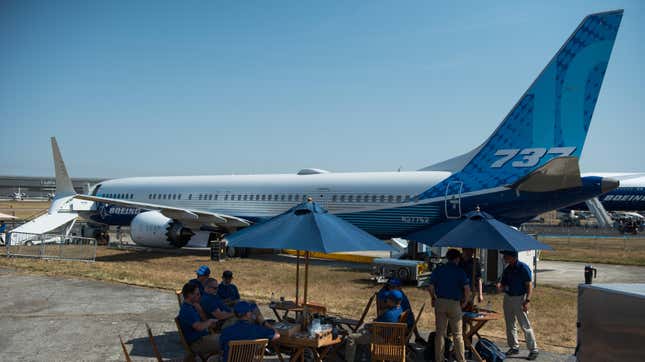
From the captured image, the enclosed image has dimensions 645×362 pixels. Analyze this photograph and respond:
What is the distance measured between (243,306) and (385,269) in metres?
10.8

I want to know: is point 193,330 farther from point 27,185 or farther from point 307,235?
point 27,185

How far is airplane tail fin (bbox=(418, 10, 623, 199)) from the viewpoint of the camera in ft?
51.2

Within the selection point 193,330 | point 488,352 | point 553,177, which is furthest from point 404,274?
point 193,330

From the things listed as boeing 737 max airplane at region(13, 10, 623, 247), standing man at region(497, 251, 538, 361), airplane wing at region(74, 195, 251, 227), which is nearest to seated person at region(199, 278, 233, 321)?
standing man at region(497, 251, 538, 361)

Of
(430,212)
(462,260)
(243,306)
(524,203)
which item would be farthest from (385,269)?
(243,306)

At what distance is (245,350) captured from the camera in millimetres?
5992

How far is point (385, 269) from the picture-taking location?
1645cm

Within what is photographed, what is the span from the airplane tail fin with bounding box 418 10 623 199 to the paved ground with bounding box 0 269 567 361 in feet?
29.5

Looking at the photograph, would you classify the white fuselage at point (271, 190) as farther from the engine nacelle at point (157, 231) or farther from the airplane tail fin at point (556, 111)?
the engine nacelle at point (157, 231)

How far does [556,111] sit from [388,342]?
11.6 meters

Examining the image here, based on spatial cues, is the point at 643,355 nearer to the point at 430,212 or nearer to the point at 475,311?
the point at 475,311

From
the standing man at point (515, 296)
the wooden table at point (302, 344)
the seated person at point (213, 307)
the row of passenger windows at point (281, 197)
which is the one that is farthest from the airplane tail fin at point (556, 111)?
the seated person at point (213, 307)

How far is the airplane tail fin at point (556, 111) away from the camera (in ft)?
51.2

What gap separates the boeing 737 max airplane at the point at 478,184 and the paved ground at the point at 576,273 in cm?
233
